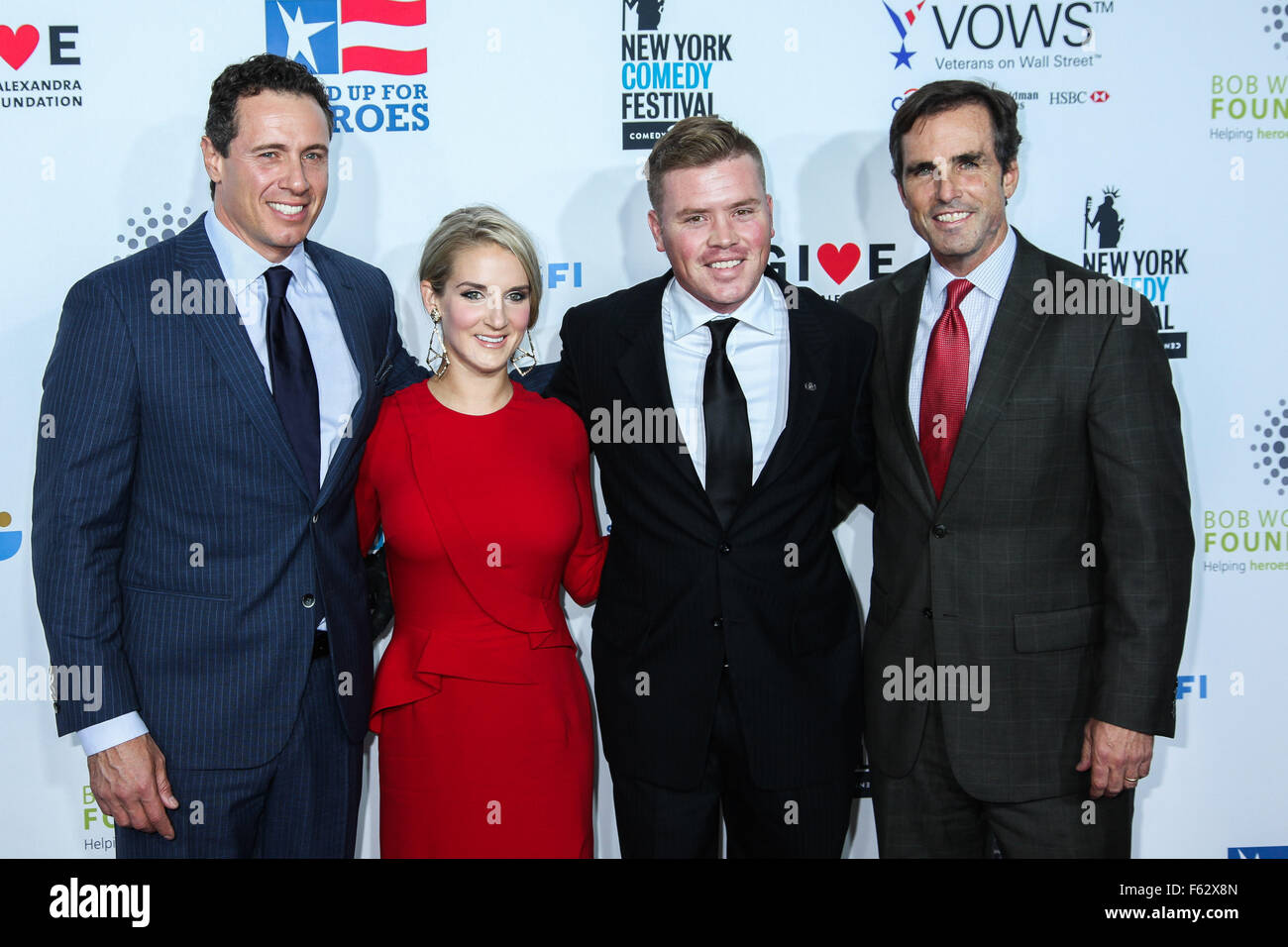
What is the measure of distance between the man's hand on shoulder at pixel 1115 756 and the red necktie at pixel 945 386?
682 mm

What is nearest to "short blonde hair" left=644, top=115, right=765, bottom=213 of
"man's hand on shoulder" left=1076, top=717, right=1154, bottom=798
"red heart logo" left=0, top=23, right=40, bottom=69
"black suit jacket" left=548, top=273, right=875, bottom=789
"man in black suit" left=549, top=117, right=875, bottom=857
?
"man in black suit" left=549, top=117, right=875, bottom=857

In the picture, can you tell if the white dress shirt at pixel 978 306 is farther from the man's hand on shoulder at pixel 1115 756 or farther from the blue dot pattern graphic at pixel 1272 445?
the blue dot pattern graphic at pixel 1272 445

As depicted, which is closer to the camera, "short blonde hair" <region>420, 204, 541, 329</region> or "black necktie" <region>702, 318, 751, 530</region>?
"black necktie" <region>702, 318, 751, 530</region>

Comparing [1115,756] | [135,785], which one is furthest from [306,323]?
[1115,756]

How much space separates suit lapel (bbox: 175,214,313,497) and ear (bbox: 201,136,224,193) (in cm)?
25

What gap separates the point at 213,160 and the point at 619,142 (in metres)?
1.25

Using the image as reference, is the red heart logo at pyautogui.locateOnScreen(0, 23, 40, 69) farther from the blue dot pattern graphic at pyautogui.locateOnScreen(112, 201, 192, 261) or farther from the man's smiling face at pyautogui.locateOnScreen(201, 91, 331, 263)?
the man's smiling face at pyautogui.locateOnScreen(201, 91, 331, 263)

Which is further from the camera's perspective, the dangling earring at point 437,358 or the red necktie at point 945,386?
the dangling earring at point 437,358

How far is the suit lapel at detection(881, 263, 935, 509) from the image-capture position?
8.44 ft

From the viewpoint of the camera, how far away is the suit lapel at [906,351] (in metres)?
2.57

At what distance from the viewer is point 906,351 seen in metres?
2.68

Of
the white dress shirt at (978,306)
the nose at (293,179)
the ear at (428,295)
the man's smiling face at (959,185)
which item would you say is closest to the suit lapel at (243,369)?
the nose at (293,179)

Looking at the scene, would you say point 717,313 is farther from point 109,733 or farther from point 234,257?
point 109,733

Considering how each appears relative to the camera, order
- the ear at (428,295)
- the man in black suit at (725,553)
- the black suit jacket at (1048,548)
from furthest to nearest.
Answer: the ear at (428,295), the man in black suit at (725,553), the black suit jacket at (1048,548)
